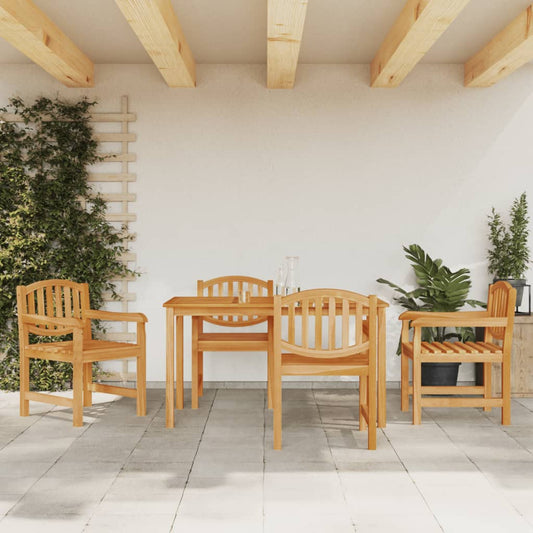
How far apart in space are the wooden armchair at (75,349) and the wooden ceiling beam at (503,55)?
10.1 feet

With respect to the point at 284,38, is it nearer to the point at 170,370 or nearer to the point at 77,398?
the point at 170,370

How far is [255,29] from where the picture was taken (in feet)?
14.1

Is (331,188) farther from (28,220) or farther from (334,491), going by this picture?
(334,491)

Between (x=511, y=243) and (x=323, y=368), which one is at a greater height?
(x=511, y=243)

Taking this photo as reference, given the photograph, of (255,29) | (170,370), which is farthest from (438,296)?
(255,29)

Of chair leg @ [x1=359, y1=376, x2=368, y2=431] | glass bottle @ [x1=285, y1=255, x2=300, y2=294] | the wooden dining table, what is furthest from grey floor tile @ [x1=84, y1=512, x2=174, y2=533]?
glass bottle @ [x1=285, y1=255, x2=300, y2=294]

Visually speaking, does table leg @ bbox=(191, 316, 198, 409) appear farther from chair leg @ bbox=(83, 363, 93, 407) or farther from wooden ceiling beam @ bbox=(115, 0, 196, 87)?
wooden ceiling beam @ bbox=(115, 0, 196, 87)

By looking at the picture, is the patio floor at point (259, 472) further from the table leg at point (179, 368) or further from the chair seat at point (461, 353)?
the chair seat at point (461, 353)

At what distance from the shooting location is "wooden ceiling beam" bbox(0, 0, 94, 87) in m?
3.63

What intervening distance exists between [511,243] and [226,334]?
7.94 feet

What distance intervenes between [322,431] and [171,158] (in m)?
2.56

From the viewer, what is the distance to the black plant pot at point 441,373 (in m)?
4.63

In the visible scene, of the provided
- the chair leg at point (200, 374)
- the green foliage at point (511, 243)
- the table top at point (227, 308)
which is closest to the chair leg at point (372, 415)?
the table top at point (227, 308)

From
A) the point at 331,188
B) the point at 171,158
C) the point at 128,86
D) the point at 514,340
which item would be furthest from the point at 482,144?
the point at 128,86
